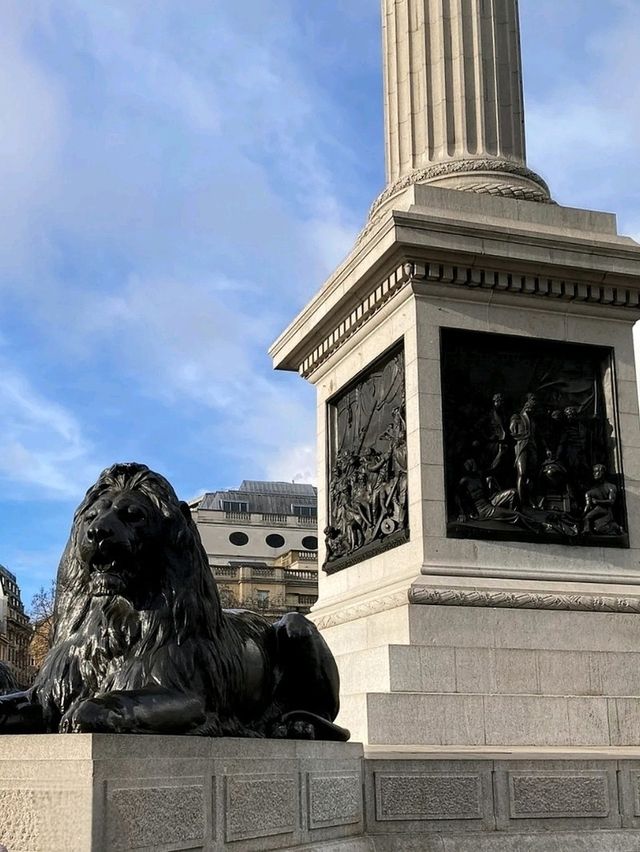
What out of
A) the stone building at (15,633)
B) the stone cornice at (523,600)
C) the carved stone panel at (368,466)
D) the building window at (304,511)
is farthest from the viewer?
the building window at (304,511)

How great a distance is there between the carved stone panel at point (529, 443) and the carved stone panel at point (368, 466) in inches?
24.0

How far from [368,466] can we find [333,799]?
23.2 ft

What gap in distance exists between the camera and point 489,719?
1077 centimetres

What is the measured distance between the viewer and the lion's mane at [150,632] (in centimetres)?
576

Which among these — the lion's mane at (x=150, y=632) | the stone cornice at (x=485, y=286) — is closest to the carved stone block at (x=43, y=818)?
the lion's mane at (x=150, y=632)

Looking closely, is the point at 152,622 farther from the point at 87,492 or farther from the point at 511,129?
the point at 511,129

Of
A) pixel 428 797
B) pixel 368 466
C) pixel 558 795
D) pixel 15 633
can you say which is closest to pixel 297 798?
pixel 428 797

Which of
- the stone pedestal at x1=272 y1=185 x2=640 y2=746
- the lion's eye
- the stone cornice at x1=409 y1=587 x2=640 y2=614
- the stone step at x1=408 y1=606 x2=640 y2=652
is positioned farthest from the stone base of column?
the lion's eye

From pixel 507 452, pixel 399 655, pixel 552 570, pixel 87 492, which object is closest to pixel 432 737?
pixel 399 655

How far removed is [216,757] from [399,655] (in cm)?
558

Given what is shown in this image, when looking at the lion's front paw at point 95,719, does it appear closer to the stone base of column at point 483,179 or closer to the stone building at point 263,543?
the stone base of column at point 483,179

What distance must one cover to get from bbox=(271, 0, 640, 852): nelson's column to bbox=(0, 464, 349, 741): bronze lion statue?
4368mm

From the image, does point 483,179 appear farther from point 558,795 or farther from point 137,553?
point 137,553

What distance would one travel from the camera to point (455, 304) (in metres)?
12.8
